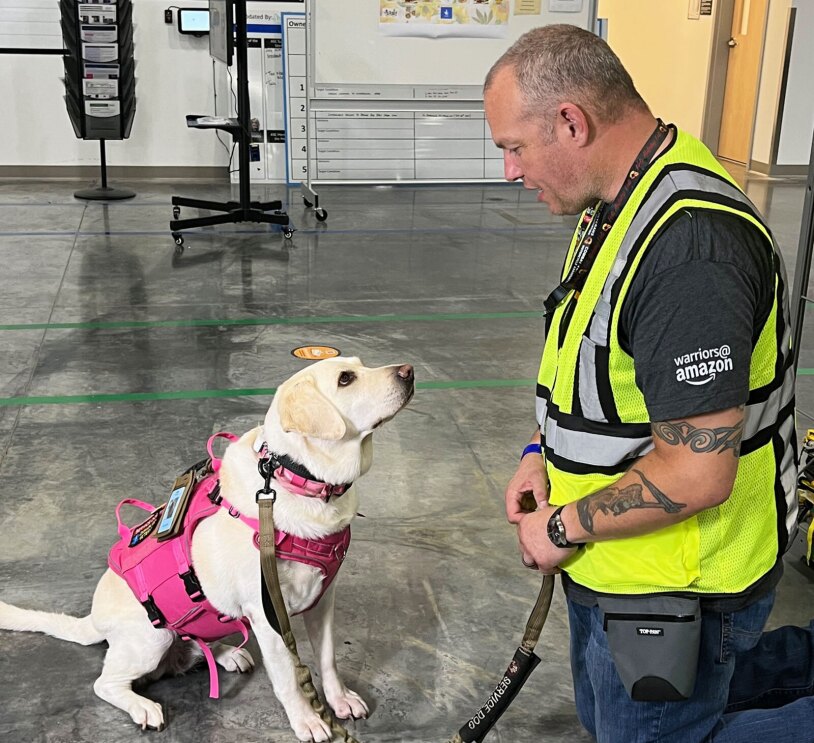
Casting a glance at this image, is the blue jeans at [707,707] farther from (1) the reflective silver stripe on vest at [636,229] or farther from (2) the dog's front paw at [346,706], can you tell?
(2) the dog's front paw at [346,706]

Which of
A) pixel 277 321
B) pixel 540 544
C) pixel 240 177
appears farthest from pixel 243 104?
pixel 540 544

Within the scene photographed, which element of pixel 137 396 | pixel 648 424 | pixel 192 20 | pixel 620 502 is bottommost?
pixel 137 396

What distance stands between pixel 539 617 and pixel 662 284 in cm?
86

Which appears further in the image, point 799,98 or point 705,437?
point 799,98

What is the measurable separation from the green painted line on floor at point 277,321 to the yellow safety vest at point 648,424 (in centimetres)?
406

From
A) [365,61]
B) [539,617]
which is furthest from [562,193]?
[365,61]

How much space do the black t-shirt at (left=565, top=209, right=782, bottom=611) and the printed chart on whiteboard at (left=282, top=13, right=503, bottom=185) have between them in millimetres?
9377

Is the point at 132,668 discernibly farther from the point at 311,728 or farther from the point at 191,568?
the point at 311,728

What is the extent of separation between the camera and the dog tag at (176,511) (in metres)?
2.42

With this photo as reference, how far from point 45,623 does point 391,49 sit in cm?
865

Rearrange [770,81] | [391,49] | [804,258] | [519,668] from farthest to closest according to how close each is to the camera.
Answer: [770,81] → [391,49] → [804,258] → [519,668]

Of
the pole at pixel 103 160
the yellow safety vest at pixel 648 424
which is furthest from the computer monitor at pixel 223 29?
the yellow safety vest at pixel 648 424

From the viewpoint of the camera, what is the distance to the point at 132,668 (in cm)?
247

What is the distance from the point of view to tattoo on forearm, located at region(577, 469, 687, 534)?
5.47 ft
